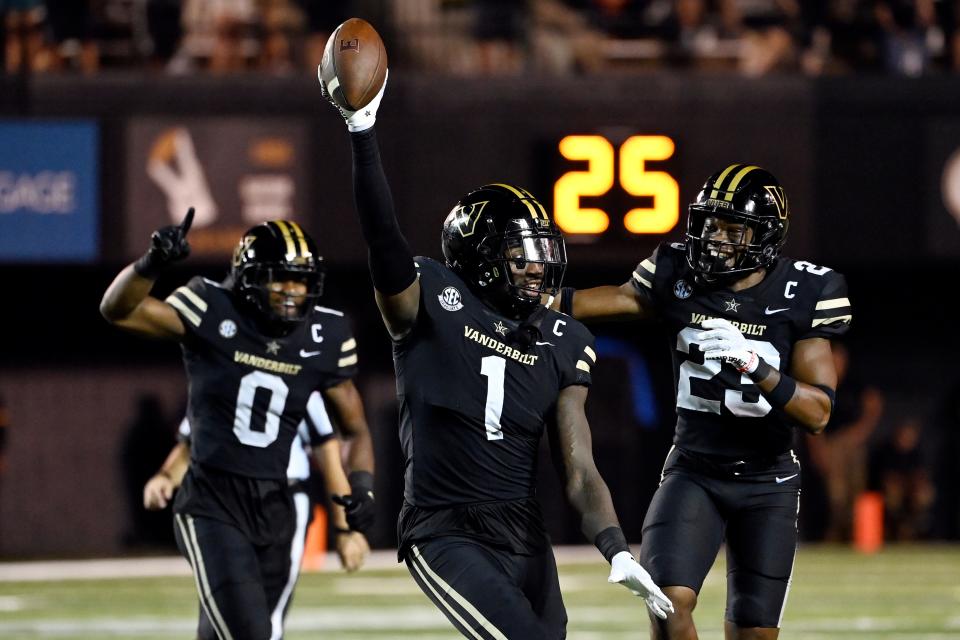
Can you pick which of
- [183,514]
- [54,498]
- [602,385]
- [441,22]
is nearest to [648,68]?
[441,22]

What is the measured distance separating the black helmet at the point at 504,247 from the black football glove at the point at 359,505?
1.14 m

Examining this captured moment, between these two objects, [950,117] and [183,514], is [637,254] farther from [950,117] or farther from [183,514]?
[183,514]

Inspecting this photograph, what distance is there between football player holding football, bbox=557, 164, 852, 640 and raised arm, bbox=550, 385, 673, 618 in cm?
90

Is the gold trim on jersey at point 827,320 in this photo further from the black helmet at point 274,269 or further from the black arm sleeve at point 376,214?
the black arm sleeve at point 376,214

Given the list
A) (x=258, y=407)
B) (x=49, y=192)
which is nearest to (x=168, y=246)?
(x=258, y=407)

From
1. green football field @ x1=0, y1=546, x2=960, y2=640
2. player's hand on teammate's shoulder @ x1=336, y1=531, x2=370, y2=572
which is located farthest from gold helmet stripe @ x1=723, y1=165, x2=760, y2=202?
green football field @ x1=0, y1=546, x2=960, y2=640

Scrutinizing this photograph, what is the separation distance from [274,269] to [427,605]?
5.14 m

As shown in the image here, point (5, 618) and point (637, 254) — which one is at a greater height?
point (637, 254)

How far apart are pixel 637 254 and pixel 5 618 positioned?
4.71m

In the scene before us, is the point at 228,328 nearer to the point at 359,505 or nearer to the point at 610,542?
the point at 359,505

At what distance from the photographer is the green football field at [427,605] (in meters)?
9.18

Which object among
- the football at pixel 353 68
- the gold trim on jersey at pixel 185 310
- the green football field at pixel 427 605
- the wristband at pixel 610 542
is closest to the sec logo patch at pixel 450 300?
the football at pixel 353 68

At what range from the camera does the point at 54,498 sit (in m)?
14.0

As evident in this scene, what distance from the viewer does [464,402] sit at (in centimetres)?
452
